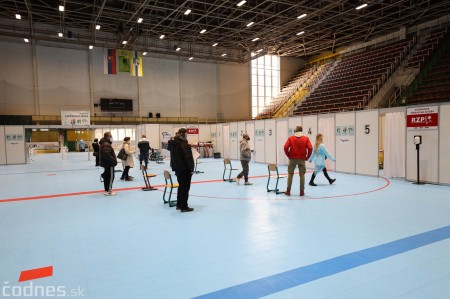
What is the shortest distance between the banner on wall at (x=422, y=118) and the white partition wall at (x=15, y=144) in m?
18.8

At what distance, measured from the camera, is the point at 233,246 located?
429 centimetres

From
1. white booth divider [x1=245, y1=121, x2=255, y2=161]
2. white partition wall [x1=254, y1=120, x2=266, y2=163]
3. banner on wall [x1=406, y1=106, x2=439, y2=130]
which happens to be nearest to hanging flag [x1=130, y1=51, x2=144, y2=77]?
white booth divider [x1=245, y1=121, x2=255, y2=161]

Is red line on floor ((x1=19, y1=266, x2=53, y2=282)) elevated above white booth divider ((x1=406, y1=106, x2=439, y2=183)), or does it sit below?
below

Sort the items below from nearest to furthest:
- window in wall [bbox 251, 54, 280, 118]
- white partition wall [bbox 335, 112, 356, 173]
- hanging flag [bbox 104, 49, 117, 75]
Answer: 1. white partition wall [bbox 335, 112, 356, 173]
2. hanging flag [bbox 104, 49, 117, 75]
3. window in wall [bbox 251, 54, 280, 118]

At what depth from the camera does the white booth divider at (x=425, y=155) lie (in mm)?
8867

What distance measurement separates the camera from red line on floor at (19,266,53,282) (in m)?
3.41

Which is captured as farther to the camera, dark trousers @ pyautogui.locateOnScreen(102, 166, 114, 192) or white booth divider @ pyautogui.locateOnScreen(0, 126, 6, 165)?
white booth divider @ pyautogui.locateOnScreen(0, 126, 6, 165)

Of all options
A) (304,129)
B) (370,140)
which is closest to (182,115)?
(304,129)

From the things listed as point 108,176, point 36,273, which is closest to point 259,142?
point 108,176

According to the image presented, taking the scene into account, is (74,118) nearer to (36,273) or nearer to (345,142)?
(345,142)

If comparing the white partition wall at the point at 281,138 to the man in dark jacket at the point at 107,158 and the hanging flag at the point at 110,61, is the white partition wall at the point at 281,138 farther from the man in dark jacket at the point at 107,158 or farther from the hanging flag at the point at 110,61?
the hanging flag at the point at 110,61

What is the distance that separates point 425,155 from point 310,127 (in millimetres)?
4623

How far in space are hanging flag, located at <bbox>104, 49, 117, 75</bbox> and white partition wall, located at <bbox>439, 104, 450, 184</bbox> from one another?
57.3 ft

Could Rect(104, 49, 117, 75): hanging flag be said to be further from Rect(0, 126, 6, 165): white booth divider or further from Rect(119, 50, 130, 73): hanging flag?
Rect(0, 126, 6, 165): white booth divider
